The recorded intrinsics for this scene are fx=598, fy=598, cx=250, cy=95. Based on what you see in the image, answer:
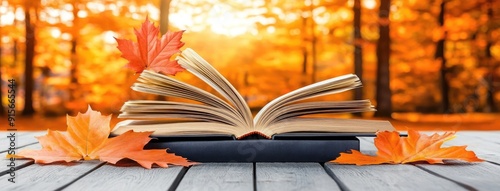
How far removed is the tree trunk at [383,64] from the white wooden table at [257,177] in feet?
23.3

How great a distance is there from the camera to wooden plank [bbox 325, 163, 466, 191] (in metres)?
1.14

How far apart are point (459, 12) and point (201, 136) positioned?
35.1 ft

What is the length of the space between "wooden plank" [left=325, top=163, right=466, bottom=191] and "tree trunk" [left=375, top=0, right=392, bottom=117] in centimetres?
720

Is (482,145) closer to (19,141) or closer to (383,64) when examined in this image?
(19,141)

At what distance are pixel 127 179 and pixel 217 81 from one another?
14.3 inches

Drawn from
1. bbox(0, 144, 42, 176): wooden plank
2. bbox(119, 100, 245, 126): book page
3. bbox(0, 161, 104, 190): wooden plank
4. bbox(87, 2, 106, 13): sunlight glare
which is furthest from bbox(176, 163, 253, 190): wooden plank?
bbox(87, 2, 106, 13): sunlight glare

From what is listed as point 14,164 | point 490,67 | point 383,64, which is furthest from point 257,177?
point 490,67

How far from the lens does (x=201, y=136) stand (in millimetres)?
1474

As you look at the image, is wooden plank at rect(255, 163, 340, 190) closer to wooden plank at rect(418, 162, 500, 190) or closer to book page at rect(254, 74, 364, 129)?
book page at rect(254, 74, 364, 129)

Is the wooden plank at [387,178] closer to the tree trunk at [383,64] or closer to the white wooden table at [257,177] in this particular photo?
the white wooden table at [257,177]

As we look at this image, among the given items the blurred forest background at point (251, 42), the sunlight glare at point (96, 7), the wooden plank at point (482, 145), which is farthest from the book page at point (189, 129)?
the sunlight glare at point (96, 7)

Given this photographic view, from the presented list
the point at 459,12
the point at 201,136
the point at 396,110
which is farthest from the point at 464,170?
the point at 396,110

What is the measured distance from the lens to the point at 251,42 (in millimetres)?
12117

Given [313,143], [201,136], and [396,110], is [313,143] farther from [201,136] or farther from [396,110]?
[396,110]
